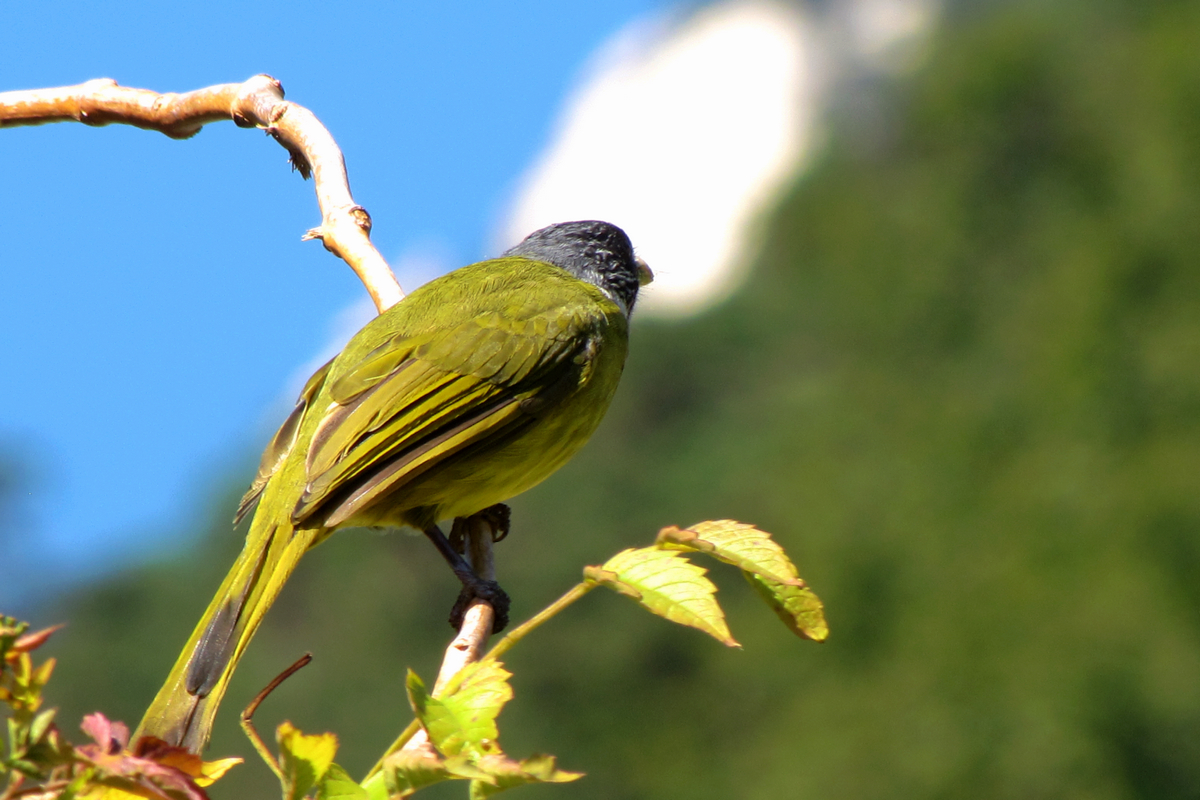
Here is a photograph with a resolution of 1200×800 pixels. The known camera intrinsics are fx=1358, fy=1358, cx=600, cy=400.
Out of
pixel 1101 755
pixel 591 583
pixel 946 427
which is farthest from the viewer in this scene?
pixel 946 427

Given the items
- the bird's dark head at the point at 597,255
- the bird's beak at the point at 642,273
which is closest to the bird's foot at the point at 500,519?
the bird's dark head at the point at 597,255

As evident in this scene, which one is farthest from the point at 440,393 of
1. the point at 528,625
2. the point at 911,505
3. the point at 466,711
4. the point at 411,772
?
the point at 911,505

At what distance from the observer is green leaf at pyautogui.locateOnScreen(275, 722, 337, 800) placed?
1.43 metres

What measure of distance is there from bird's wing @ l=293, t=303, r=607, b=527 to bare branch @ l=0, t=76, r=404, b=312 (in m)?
0.42

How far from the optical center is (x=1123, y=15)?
64.0m

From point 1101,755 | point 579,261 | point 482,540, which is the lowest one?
point 1101,755

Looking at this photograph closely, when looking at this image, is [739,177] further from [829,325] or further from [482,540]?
[482,540]

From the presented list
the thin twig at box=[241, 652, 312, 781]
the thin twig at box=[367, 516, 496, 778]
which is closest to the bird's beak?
the thin twig at box=[367, 516, 496, 778]

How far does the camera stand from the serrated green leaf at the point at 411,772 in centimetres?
142

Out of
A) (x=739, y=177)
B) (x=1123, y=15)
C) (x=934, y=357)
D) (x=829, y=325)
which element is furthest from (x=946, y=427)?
(x=739, y=177)

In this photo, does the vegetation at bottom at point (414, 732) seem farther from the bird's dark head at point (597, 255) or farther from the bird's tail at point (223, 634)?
the bird's dark head at point (597, 255)

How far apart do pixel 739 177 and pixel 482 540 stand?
10015 cm

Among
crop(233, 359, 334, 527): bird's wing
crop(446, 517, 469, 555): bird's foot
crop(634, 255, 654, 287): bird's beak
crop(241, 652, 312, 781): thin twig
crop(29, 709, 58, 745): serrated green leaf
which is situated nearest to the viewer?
crop(29, 709, 58, 745): serrated green leaf

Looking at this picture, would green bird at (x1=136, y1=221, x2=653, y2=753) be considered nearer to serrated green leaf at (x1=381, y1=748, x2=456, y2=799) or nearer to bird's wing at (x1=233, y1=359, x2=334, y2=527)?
bird's wing at (x1=233, y1=359, x2=334, y2=527)
